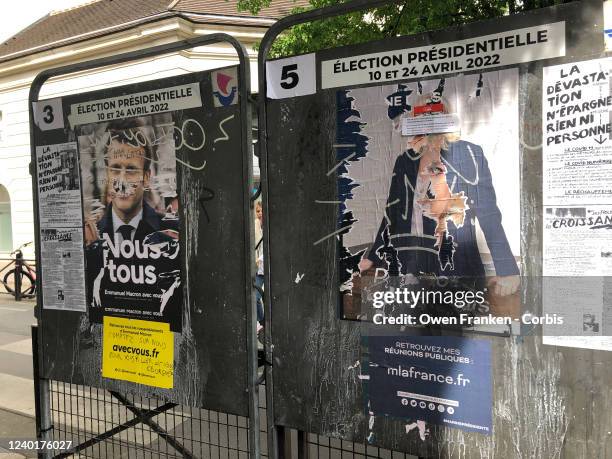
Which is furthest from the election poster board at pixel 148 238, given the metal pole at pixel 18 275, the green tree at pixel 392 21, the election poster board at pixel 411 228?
the metal pole at pixel 18 275

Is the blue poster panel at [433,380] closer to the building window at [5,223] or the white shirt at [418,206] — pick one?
the white shirt at [418,206]

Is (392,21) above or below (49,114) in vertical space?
above

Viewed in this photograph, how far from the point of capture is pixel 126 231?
9.58 ft

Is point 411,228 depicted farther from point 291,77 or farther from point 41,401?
point 41,401

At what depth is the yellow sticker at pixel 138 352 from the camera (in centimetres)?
283

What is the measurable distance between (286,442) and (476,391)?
3.48 ft

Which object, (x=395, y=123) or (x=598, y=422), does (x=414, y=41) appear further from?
(x=598, y=422)

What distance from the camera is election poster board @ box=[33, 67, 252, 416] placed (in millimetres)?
2596

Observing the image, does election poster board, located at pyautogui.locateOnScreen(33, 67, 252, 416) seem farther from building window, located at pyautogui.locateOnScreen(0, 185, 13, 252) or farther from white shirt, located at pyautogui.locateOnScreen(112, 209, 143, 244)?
building window, located at pyautogui.locateOnScreen(0, 185, 13, 252)

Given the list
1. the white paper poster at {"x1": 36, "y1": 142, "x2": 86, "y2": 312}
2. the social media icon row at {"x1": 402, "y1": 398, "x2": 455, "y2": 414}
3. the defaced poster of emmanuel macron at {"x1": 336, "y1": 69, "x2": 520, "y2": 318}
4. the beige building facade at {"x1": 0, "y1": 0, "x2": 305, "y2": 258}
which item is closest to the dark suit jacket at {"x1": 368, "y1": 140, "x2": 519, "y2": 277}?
the defaced poster of emmanuel macron at {"x1": 336, "y1": 69, "x2": 520, "y2": 318}

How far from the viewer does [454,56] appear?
6.87ft

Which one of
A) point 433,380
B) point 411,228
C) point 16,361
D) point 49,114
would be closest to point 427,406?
point 433,380

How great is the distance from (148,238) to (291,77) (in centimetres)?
115

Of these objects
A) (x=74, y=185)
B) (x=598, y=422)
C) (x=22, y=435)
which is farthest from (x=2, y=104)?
(x=598, y=422)
